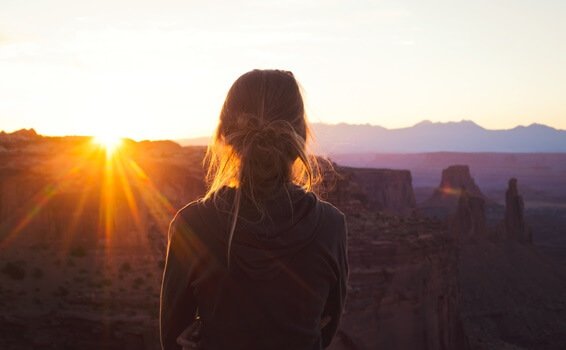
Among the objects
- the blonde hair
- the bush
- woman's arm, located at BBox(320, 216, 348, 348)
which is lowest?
the bush

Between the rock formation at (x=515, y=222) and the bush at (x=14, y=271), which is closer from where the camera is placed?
the bush at (x=14, y=271)

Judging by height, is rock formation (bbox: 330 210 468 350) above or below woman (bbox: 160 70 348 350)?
below

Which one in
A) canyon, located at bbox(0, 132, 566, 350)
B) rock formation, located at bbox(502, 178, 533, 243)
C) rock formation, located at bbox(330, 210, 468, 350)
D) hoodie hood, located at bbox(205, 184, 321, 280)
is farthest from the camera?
rock formation, located at bbox(502, 178, 533, 243)

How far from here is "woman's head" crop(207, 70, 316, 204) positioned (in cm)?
230

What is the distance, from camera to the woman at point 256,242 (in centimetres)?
224

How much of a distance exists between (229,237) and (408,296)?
62.5 ft

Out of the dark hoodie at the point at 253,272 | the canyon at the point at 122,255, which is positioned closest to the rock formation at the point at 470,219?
the canyon at the point at 122,255

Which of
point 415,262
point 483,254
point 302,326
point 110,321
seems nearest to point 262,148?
point 302,326

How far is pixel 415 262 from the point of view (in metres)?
21.1

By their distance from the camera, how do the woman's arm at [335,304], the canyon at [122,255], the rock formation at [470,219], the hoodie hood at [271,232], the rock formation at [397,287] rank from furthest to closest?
the rock formation at [470,219] < the rock formation at [397,287] < the canyon at [122,255] < the woman's arm at [335,304] < the hoodie hood at [271,232]

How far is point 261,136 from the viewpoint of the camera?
229 centimetres

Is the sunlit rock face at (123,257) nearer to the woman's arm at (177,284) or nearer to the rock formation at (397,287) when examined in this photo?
the rock formation at (397,287)

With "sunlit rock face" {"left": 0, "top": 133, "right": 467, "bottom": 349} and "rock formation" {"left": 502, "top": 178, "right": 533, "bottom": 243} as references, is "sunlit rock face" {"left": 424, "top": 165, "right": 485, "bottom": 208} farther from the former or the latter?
"sunlit rock face" {"left": 0, "top": 133, "right": 467, "bottom": 349}

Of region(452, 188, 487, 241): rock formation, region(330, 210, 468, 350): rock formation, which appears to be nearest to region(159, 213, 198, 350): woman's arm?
region(330, 210, 468, 350): rock formation
